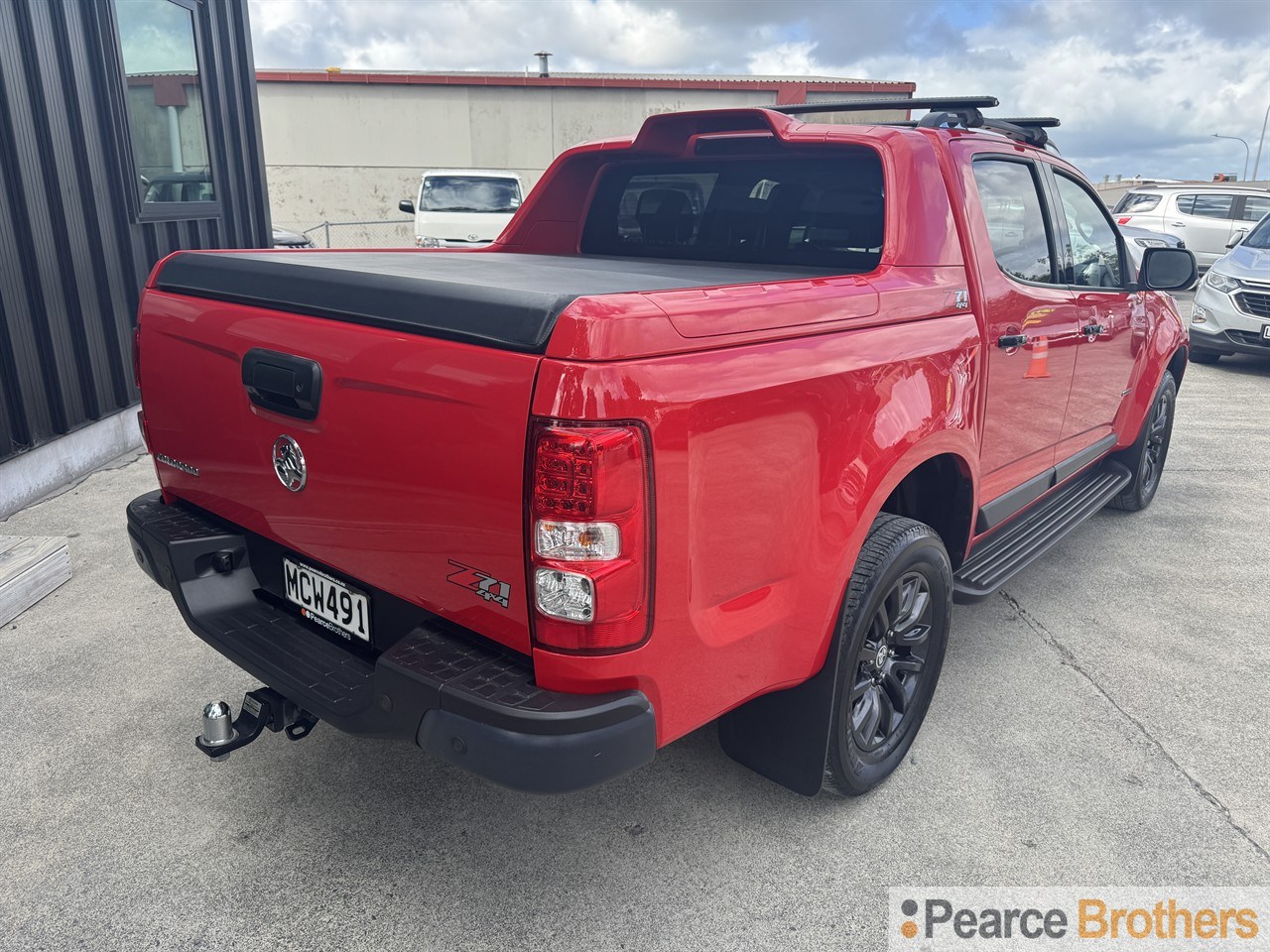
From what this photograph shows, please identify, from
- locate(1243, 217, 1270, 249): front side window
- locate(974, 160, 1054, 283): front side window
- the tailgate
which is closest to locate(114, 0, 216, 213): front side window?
the tailgate

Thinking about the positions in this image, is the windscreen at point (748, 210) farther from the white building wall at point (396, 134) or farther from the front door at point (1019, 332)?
the white building wall at point (396, 134)

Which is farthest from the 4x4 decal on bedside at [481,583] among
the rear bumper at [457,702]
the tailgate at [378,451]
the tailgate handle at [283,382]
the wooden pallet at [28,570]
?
the wooden pallet at [28,570]

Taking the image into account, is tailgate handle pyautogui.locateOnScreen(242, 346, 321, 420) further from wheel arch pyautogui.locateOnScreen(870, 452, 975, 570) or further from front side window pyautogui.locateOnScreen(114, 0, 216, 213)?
front side window pyautogui.locateOnScreen(114, 0, 216, 213)

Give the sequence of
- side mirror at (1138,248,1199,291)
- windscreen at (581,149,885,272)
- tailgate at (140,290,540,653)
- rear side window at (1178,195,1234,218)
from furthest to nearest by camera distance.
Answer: rear side window at (1178,195,1234,218), side mirror at (1138,248,1199,291), windscreen at (581,149,885,272), tailgate at (140,290,540,653)

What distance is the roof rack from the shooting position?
10.6ft

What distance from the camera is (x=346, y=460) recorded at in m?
2.17

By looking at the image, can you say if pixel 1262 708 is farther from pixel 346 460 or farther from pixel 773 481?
pixel 346 460

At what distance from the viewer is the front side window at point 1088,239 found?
3.95 metres

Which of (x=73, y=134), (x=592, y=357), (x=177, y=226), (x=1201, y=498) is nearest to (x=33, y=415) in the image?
(x=73, y=134)

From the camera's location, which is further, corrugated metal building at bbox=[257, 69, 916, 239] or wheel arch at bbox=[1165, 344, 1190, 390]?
corrugated metal building at bbox=[257, 69, 916, 239]

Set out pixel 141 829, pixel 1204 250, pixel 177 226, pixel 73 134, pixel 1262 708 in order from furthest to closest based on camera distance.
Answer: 1. pixel 1204 250
2. pixel 177 226
3. pixel 73 134
4. pixel 1262 708
5. pixel 141 829

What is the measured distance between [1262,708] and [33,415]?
20.1ft

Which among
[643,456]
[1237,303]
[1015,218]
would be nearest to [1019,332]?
[1015,218]

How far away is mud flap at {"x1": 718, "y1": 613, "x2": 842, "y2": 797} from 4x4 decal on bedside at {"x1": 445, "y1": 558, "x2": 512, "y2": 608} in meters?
0.93
